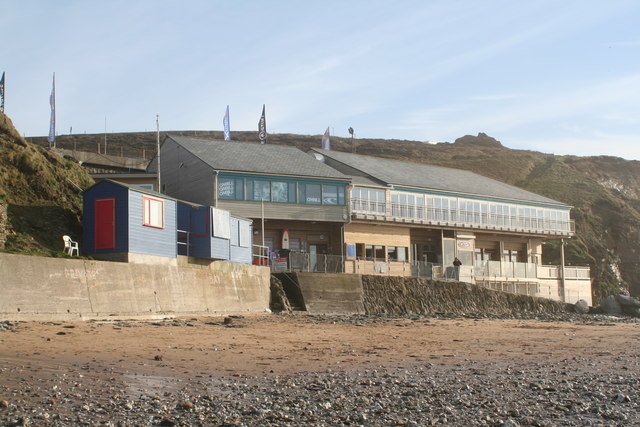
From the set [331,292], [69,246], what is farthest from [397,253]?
[69,246]

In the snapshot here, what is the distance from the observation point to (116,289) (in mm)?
23797

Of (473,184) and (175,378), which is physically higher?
(473,184)

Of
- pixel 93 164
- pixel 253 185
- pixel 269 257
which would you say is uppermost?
pixel 93 164

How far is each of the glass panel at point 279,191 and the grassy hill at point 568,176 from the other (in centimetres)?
3549

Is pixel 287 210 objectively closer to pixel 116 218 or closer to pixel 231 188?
pixel 231 188

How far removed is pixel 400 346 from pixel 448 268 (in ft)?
92.5

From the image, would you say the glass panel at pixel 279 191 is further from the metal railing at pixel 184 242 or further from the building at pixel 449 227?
the metal railing at pixel 184 242

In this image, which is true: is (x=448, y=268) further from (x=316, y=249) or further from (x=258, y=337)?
(x=258, y=337)

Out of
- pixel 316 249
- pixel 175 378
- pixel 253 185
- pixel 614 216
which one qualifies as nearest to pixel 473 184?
pixel 316 249

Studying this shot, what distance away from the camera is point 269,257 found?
39.9 m

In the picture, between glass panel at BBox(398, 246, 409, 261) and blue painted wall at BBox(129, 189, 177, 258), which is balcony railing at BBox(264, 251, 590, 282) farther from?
blue painted wall at BBox(129, 189, 177, 258)

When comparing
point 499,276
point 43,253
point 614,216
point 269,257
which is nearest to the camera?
point 43,253

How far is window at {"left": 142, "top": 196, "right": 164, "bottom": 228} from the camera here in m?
27.2

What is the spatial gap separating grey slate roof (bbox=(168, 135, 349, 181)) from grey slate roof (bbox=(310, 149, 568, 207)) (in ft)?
16.5
